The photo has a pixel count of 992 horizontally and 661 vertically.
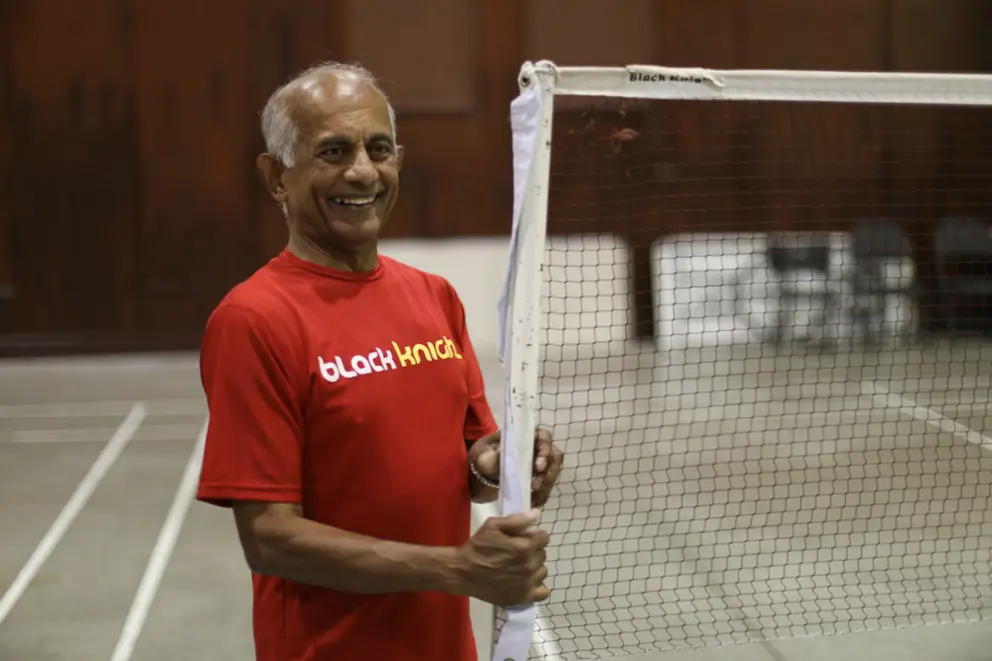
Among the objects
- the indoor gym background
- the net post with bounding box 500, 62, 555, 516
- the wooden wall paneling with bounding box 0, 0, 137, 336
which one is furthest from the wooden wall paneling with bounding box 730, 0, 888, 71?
the net post with bounding box 500, 62, 555, 516

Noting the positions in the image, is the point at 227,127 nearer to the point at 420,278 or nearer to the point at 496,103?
the point at 496,103

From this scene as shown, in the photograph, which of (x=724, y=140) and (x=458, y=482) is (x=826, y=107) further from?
(x=458, y=482)

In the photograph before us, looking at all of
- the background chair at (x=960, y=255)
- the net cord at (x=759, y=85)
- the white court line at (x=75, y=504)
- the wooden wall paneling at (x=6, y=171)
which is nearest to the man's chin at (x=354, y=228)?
the net cord at (x=759, y=85)

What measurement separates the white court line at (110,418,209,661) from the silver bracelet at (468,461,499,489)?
55.3 inches

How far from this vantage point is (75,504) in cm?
553

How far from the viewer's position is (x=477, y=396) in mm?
2105

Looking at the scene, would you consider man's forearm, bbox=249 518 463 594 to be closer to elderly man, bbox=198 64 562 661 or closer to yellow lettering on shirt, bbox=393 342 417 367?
elderly man, bbox=198 64 562 661

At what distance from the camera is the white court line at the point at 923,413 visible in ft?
21.5

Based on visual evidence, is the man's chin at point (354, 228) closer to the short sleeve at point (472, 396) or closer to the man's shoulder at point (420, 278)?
the man's shoulder at point (420, 278)

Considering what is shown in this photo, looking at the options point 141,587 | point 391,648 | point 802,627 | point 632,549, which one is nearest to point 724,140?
point 632,549

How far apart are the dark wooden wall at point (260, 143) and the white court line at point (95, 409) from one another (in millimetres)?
1657

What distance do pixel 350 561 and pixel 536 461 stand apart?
500mm

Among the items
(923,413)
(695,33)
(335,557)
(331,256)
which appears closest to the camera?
(335,557)

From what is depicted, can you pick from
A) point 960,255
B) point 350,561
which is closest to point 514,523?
point 350,561
